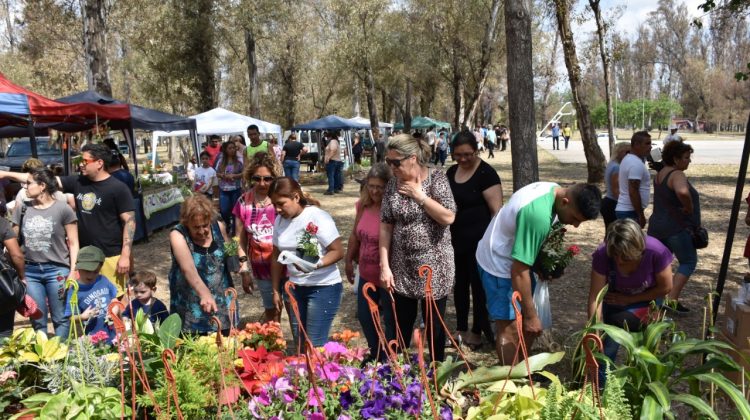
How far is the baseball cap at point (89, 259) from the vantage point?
3.71 metres

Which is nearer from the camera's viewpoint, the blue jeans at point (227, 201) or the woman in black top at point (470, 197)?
the woman in black top at point (470, 197)

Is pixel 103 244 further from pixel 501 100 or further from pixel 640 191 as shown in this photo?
pixel 501 100

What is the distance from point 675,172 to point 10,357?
4.82 m

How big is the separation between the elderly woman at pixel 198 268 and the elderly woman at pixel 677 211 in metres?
3.65

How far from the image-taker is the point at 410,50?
29344 millimetres

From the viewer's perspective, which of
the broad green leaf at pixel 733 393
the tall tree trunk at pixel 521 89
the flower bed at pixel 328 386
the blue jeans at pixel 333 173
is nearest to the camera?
the broad green leaf at pixel 733 393

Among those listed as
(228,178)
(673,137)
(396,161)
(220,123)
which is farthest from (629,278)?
(220,123)

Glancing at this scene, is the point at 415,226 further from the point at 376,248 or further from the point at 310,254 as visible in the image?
the point at 310,254

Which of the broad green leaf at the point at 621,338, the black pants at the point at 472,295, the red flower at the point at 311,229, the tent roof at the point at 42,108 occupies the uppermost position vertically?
the tent roof at the point at 42,108

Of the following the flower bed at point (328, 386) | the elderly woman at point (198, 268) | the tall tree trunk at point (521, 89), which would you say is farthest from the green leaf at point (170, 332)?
the tall tree trunk at point (521, 89)

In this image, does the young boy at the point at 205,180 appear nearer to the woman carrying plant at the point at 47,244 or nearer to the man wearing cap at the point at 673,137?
the woman carrying plant at the point at 47,244

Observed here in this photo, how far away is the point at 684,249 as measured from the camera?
4852mm

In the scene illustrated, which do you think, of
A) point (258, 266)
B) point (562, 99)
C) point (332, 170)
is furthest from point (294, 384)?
point (562, 99)

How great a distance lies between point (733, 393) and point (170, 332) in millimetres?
2203
